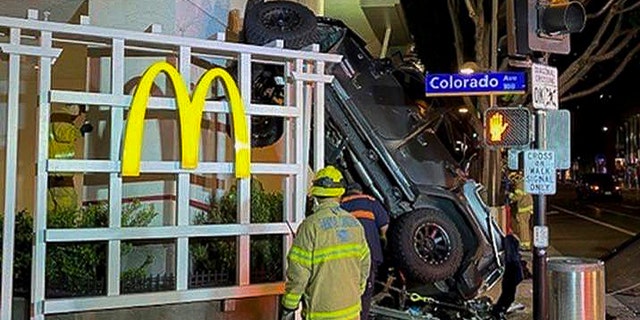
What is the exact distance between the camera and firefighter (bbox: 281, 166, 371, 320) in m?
4.98

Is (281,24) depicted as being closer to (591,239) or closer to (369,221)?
(369,221)

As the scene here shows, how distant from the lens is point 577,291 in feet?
21.3

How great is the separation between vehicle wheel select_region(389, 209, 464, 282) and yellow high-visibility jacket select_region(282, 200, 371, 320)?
8.81 ft

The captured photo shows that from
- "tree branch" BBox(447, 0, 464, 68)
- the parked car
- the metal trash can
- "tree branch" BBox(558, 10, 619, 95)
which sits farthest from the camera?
the parked car

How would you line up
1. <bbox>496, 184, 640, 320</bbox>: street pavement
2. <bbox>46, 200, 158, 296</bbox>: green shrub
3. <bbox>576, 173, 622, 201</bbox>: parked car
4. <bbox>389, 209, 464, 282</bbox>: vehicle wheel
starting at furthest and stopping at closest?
<bbox>576, 173, 622, 201</bbox>: parked car < <bbox>496, 184, 640, 320</bbox>: street pavement < <bbox>389, 209, 464, 282</bbox>: vehicle wheel < <bbox>46, 200, 158, 296</bbox>: green shrub

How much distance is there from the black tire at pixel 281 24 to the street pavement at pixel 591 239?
472 centimetres

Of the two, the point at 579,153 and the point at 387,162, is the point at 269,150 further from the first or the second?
the point at 579,153

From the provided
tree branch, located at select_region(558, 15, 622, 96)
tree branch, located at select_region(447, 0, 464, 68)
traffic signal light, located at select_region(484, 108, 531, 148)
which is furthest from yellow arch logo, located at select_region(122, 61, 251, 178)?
tree branch, located at select_region(447, 0, 464, 68)

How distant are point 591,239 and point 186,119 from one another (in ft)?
51.8

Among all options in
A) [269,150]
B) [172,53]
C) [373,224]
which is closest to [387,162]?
[373,224]

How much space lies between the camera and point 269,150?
9789 millimetres

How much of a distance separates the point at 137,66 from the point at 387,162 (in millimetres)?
3005

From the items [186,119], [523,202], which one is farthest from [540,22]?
[523,202]

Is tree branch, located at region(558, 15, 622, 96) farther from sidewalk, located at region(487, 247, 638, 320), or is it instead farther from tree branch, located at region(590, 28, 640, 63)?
sidewalk, located at region(487, 247, 638, 320)
